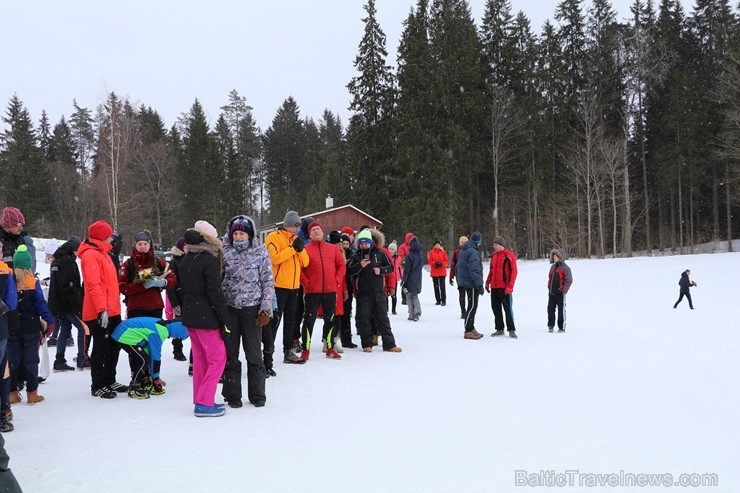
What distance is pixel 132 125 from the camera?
36031mm

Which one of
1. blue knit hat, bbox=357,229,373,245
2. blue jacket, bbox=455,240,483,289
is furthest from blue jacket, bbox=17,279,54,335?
blue jacket, bbox=455,240,483,289

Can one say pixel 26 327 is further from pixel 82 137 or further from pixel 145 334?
pixel 82 137

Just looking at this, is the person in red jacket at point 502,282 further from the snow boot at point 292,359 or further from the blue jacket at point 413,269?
the snow boot at point 292,359

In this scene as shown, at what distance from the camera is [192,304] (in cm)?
498

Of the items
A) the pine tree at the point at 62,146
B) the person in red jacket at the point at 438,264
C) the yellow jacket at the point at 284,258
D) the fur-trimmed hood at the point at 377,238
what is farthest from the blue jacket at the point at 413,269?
the pine tree at the point at 62,146

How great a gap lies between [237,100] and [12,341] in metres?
64.9

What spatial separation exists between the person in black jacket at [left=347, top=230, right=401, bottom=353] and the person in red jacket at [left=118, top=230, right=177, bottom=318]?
3132 millimetres

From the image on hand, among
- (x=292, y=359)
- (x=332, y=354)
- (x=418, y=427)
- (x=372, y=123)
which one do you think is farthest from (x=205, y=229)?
(x=372, y=123)

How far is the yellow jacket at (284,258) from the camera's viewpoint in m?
6.91

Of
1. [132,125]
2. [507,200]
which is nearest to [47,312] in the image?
[132,125]

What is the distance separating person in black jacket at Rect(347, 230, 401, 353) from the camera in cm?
844

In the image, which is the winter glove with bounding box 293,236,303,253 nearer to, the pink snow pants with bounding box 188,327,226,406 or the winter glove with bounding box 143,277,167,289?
the winter glove with bounding box 143,277,167,289

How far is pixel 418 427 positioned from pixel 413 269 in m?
8.14

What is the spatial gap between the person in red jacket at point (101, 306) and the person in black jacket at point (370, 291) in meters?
3.59
